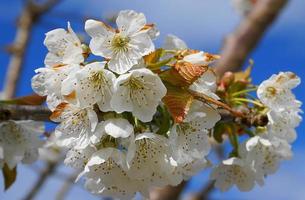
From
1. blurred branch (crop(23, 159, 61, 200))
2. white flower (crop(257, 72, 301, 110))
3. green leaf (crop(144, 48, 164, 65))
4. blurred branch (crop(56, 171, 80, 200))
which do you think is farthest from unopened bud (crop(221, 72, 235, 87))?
blurred branch (crop(56, 171, 80, 200))

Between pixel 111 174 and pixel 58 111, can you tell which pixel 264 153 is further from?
pixel 58 111

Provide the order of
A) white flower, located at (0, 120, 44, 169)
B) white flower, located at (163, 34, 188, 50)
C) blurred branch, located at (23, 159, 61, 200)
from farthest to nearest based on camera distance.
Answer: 1. blurred branch, located at (23, 159, 61, 200)
2. white flower, located at (0, 120, 44, 169)
3. white flower, located at (163, 34, 188, 50)

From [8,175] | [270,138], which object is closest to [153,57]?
[270,138]

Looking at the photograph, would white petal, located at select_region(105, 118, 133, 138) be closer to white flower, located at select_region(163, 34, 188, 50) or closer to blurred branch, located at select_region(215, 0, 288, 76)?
white flower, located at select_region(163, 34, 188, 50)

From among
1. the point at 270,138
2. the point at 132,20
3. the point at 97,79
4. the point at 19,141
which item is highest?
the point at 132,20

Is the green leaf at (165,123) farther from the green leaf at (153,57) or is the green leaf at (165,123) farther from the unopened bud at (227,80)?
the unopened bud at (227,80)

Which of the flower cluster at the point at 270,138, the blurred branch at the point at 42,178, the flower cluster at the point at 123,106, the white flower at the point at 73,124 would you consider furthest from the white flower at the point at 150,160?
the blurred branch at the point at 42,178
